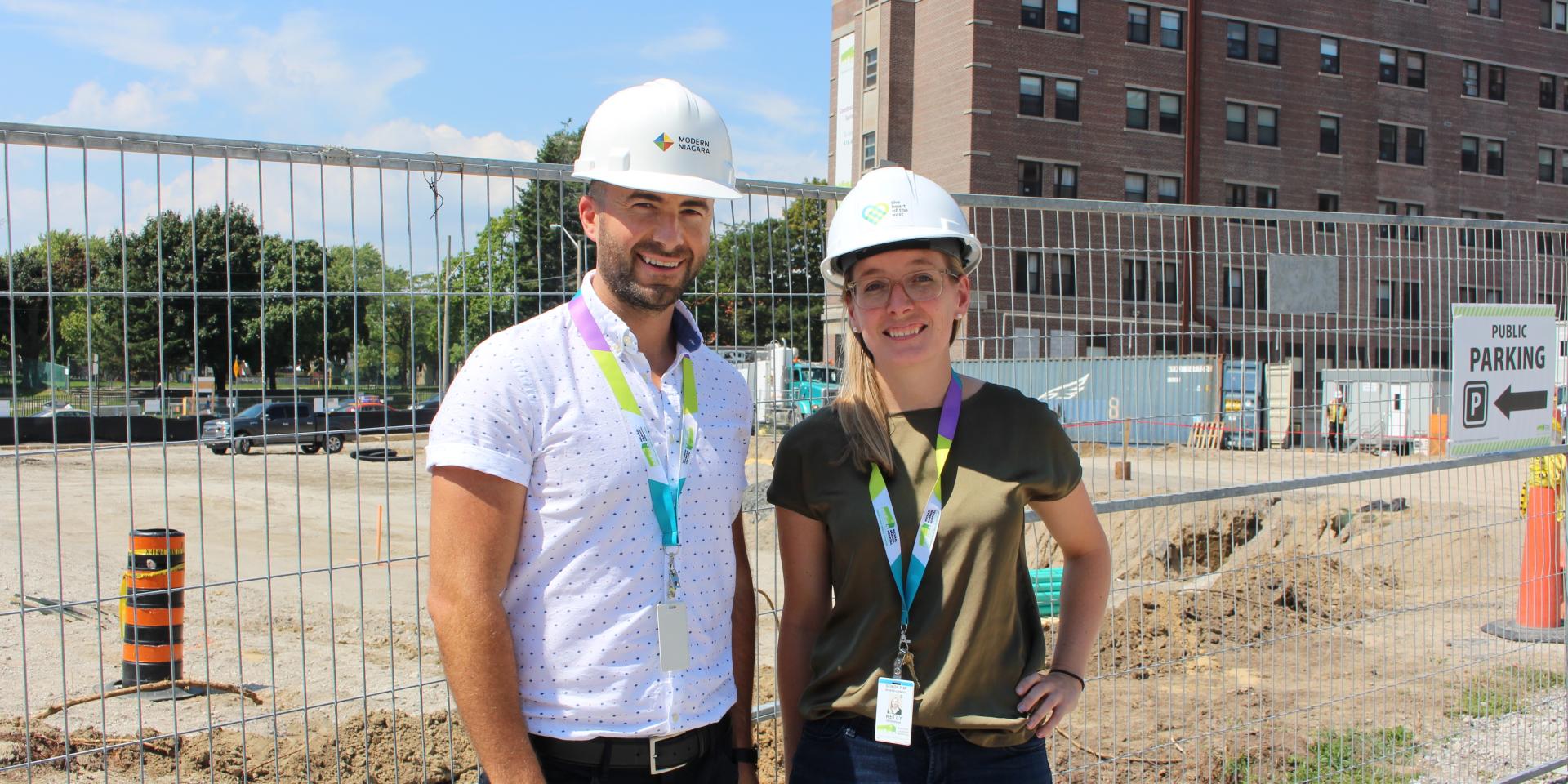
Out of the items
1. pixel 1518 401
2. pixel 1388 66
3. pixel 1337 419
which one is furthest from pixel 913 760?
pixel 1388 66

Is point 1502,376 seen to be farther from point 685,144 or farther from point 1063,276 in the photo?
point 685,144

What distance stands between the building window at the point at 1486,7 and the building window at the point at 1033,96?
21726 millimetres

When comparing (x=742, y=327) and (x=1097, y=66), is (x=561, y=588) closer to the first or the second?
(x=742, y=327)

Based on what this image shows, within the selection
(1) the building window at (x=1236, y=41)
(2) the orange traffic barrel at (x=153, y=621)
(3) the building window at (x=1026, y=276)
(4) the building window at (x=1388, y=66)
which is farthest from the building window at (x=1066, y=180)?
(3) the building window at (x=1026, y=276)

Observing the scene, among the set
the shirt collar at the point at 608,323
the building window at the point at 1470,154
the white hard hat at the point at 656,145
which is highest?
the building window at the point at 1470,154

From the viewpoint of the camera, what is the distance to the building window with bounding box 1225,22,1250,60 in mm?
44875

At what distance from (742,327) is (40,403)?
193 cm

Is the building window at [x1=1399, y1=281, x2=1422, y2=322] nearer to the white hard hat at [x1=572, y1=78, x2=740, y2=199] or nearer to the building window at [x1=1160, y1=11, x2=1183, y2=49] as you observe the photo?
the white hard hat at [x1=572, y1=78, x2=740, y2=199]

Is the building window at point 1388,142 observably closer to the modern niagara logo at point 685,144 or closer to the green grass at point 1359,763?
the green grass at point 1359,763

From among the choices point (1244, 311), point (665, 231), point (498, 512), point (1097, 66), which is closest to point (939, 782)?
point (498, 512)

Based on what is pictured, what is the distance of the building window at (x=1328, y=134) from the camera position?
4641 cm

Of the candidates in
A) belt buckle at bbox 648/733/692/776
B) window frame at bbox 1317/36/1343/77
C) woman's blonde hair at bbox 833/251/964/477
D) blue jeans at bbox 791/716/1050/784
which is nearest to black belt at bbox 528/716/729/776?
belt buckle at bbox 648/733/692/776

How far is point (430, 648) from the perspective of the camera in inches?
396

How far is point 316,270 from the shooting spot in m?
3.17
